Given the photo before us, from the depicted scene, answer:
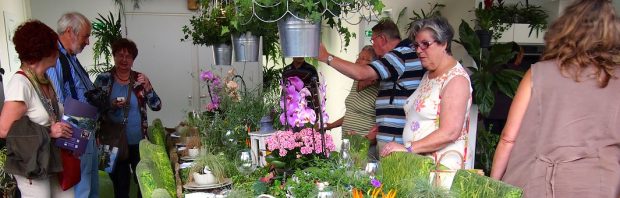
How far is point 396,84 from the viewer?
85.0 inches

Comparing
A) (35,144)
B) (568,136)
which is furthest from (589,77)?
(35,144)

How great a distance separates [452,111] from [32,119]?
74.4 inches

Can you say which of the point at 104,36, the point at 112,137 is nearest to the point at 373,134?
the point at 112,137

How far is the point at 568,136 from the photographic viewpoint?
1.33 metres

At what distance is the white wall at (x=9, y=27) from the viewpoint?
446 centimetres

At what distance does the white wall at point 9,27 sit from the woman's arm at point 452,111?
460 cm

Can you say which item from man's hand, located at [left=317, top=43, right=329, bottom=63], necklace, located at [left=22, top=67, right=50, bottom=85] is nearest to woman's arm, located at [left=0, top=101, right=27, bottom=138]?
necklace, located at [left=22, top=67, right=50, bottom=85]

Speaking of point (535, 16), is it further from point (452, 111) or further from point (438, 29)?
point (452, 111)

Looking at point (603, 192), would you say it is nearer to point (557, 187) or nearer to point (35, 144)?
point (557, 187)

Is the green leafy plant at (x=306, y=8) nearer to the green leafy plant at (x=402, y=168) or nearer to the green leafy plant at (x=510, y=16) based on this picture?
the green leafy plant at (x=402, y=168)

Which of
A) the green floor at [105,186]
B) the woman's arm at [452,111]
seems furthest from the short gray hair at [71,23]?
the woman's arm at [452,111]

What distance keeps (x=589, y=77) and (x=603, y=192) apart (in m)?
0.36

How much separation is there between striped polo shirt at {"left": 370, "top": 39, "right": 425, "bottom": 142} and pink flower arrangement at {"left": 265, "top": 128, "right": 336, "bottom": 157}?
590 millimetres

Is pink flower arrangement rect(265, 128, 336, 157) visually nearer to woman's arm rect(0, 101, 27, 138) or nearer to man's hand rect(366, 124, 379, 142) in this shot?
man's hand rect(366, 124, 379, 142)
